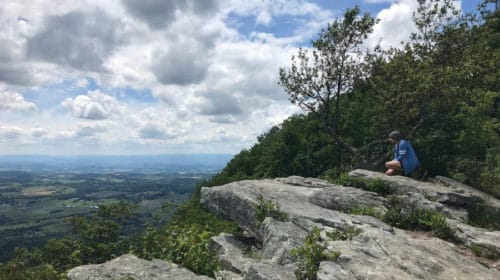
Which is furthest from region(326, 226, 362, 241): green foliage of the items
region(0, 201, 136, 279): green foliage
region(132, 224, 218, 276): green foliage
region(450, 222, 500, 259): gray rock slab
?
region(0, 201, 136, 279): green foliage

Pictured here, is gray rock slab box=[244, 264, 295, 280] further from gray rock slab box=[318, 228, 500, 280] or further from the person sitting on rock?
the person sitting on rock

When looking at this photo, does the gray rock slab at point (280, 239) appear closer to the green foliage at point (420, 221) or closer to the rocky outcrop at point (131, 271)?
the rocky outcrop at point (131, 271)

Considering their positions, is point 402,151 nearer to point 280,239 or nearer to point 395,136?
point 395,136

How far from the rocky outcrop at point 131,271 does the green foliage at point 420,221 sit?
28.4 feet

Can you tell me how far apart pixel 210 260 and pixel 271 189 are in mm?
8189

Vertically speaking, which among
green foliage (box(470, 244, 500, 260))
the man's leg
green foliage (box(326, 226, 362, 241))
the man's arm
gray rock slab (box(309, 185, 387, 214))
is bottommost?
green foliage (box(470, 244, 500, 260))

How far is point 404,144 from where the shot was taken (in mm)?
21203

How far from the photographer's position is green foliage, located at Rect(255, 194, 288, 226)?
1621cm

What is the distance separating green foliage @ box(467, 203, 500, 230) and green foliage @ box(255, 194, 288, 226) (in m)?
8.22

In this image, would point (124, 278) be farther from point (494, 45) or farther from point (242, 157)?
point (494, 45)

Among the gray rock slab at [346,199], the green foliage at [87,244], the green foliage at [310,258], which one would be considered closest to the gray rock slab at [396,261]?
the green foliage at [310,258]

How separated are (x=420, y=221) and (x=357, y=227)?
3275 mm

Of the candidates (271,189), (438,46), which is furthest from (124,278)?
(438,46)

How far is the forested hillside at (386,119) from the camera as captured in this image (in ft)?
62.2
